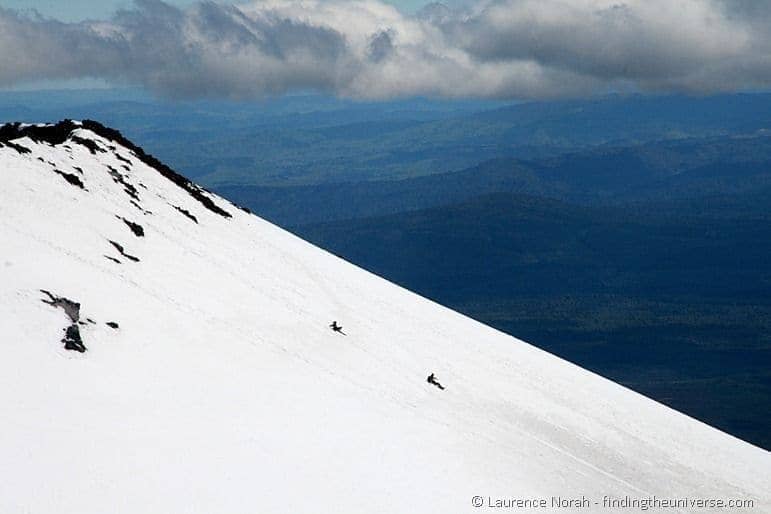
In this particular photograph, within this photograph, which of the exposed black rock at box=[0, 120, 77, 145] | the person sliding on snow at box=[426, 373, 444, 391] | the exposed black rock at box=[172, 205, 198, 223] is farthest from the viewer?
the exposed black rock at box=[0, 120, 77, 145]

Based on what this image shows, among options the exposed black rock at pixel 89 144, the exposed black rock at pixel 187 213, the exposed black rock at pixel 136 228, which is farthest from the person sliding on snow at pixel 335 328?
the exposed black rock at pixel 89 144

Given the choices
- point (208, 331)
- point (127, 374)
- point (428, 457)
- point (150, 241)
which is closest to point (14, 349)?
point (127, 374)

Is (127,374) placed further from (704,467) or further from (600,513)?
(704,467)

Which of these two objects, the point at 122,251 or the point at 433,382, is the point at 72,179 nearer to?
the point at 122,251

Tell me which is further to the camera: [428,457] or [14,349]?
[428,457]

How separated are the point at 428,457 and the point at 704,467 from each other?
25.9 meters

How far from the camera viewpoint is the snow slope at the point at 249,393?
20.6m

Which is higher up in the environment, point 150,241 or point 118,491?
point 150,241

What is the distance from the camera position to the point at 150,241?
4469 centimetres

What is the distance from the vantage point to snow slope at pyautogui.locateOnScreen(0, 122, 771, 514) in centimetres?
2059

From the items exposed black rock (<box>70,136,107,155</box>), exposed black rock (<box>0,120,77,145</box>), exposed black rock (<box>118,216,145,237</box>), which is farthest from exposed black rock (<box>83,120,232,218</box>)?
exposed black rock (<box>118,216,145,237</box>)

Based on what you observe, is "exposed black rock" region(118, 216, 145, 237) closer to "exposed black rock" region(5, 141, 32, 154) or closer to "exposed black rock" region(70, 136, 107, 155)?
"exposed black rock" region(5, 141, 32, 154)

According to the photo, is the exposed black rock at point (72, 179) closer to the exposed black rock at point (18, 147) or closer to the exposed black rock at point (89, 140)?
the exposed black rock at point (18, 147)

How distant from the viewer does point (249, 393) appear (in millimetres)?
27703
